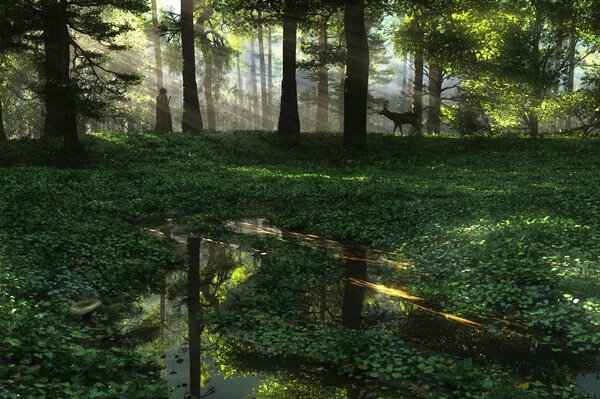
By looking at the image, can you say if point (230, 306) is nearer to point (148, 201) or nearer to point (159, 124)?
point (148, 201)

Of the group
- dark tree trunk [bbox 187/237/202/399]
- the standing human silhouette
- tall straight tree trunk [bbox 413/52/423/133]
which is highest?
tall straight tree trunk [bbox 413/52/423/133]

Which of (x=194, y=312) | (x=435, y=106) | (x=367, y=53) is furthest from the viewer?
(x=435, y=106)

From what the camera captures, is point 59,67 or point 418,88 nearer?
point 59,67

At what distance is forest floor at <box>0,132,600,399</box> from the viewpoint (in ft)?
18.1

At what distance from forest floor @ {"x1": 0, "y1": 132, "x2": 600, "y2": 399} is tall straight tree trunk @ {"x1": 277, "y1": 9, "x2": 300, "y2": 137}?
262 inches

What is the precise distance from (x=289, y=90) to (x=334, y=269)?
17597mm

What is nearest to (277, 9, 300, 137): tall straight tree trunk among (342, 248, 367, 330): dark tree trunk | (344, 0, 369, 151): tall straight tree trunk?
(344, 0, 369, 151): tall straight tree trunk

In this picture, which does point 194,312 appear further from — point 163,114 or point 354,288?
point 163,114

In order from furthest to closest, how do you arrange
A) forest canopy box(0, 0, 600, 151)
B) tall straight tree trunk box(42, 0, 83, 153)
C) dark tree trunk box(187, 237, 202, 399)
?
forest canopy box(0, 0, 600, 151), tall straight tree trunk box(42, 0, 83, 153), dark tree trunk box(187, 237, 202, 399)

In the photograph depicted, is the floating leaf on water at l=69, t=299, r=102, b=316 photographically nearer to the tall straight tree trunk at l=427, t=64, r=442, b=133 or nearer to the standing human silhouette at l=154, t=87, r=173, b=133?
the standing human silhouette at l=154, t=87, r=173, b=133


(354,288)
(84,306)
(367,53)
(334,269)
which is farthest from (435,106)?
(84,306)

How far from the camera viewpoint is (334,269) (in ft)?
31.1

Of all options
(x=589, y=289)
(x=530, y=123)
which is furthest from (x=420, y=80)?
(x=589, y=289)

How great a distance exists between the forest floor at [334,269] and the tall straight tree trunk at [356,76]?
3985mm
